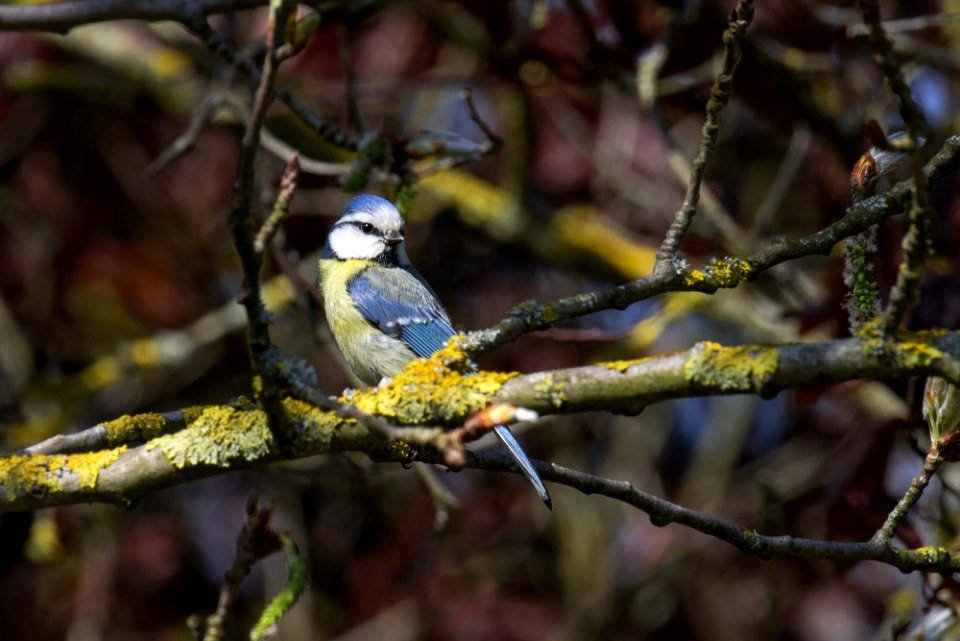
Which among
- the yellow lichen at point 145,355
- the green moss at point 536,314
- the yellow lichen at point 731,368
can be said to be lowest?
the yellow lichen at point 731,368

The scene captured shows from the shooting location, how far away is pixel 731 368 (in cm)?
135

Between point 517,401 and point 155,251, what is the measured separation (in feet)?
10.2

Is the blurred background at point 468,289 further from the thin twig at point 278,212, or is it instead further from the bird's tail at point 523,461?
the thin twig at point 278,212

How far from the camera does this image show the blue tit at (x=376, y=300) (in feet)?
8.89

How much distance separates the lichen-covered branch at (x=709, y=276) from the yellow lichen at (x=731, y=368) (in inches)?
9.8

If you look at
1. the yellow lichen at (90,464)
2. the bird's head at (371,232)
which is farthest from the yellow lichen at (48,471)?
the bird's head at (371,232)

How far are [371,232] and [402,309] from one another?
0.39 m

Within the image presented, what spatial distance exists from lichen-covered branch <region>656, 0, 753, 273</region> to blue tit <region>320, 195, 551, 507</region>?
1.18 m

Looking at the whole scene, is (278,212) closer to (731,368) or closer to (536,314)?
(536,314)

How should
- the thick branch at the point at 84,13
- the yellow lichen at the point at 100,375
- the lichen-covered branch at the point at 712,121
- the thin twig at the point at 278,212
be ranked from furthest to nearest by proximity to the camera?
the yellow lichen at the point at 100,375 < the thick branch at the point at 84,13 < the lichen-covered branch at the point at 712,121 < the thin twig at the point at 278,212

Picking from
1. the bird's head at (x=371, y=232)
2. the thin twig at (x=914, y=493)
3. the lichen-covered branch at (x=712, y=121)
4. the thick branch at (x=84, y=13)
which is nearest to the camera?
the lichen-covered branch at (x=712, y=121)

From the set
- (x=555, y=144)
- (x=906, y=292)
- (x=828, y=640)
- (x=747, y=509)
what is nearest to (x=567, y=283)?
(x=555, y=144)

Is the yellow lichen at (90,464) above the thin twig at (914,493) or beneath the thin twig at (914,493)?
above

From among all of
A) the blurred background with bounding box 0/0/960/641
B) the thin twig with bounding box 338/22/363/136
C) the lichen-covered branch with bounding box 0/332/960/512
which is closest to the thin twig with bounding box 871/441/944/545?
the lichen-covered branch with bounding box 0/332/960/512
